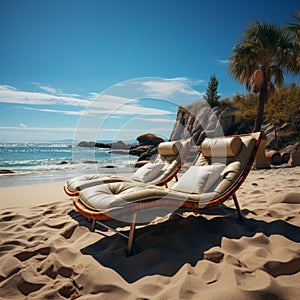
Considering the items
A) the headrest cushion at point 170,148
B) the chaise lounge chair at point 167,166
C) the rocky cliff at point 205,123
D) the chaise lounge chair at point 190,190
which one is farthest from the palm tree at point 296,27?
the rocky cliff at point 205,123

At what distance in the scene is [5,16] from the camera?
7.10 metres

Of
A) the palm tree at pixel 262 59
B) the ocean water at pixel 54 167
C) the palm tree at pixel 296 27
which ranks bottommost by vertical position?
the ocean water at pixel 54 167

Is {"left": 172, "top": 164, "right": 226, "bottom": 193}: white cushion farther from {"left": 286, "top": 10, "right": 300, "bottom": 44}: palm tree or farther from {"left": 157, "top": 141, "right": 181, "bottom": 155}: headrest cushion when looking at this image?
{"left": 286, "top": 10, "right": 300, "bottom": 44}: palm tree

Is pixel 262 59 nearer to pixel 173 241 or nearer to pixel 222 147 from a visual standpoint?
pixel 222 147

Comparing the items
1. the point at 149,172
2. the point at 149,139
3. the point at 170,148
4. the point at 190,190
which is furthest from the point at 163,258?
the point at 149,139

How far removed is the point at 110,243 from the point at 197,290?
3.26ft

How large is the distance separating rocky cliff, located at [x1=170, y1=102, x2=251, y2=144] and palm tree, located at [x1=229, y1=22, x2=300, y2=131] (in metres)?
7.44

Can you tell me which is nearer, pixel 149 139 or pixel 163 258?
pixel 163 258

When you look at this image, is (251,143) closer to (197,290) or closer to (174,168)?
(174,168)

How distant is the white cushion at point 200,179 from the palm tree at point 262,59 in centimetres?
736

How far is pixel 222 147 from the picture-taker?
2.96 m

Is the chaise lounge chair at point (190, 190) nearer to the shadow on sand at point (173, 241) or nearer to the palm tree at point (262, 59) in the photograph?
the shadow on sand at point (173, 241)

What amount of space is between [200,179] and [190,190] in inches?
7.3

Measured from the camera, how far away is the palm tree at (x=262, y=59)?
8.78m
